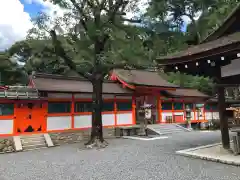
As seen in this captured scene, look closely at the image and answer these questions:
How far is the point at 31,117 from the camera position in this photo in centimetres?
1275

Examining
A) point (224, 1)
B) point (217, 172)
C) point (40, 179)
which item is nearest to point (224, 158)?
point (217, 172)

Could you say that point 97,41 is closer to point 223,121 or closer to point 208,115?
point 223,121

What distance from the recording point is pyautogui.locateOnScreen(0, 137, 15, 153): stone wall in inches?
425

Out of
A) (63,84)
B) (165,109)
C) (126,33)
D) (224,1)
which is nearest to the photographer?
(126,33)

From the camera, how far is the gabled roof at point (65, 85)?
44.0 ft

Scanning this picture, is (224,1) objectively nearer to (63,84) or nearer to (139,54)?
(139,54)

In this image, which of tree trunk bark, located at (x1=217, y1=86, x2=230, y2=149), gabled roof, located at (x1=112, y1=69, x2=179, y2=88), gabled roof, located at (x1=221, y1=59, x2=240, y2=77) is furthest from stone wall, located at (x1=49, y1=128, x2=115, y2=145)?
gabled roof, located at (x1=221, y1=59, x2=240, y2=77)

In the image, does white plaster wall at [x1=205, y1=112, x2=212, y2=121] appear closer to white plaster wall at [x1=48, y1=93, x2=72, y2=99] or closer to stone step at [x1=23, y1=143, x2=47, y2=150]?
white plaster wall at [x1=48, y1=93, x2=72, y2=99]

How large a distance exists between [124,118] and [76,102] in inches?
160

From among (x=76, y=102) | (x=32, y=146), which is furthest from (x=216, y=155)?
(x=76, y=102)

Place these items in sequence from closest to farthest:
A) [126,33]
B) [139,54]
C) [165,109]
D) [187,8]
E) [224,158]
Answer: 1. [224,158]
2. [139,54]
3. [126,33]
4. [187,8]
5. [165,109]

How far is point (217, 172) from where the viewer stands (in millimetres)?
5914

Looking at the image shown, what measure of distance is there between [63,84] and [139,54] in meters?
6.48

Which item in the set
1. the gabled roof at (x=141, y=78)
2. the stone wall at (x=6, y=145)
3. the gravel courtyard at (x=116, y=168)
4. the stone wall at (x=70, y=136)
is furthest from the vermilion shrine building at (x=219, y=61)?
the gabled roof at (x=141, y=78)
